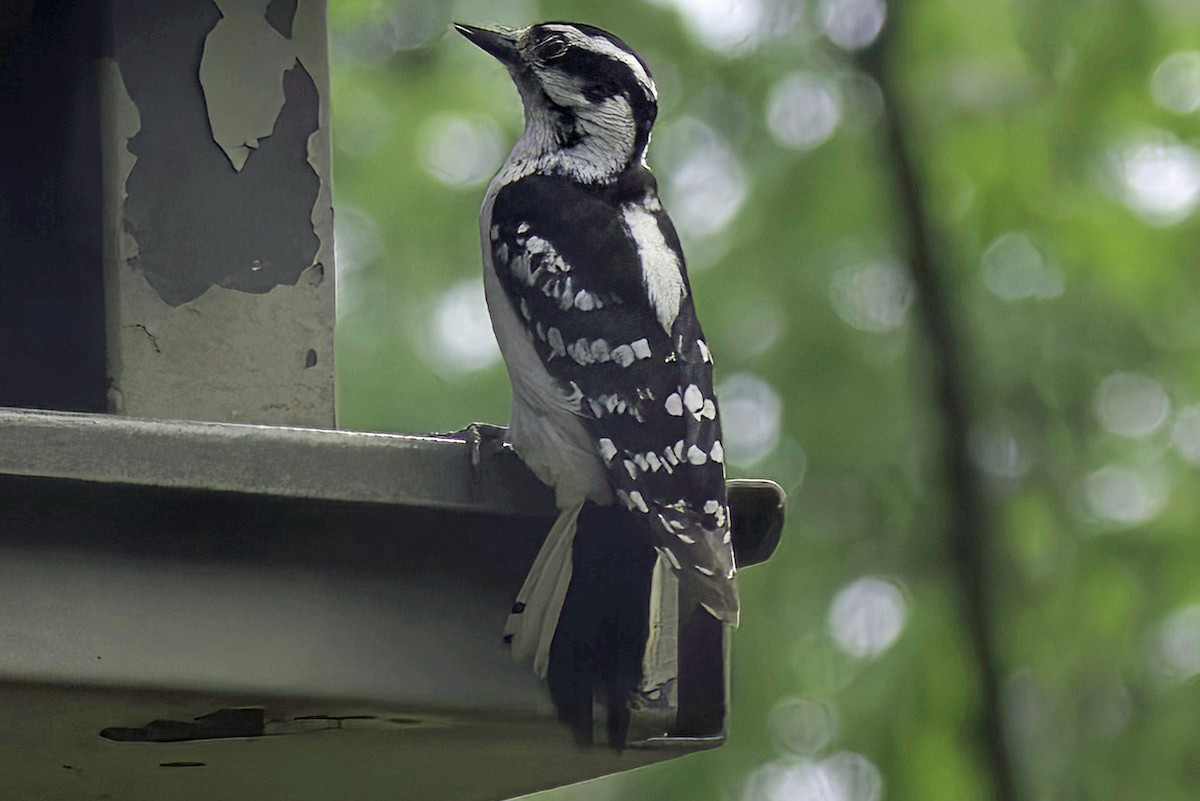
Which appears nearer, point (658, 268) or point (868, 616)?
point (658, 268)

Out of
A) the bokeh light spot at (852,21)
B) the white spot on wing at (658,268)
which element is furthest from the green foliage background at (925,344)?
the white spot on wing at (658,268)

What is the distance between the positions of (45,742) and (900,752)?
4407 mm

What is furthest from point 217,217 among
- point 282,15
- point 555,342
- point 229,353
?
point 555,342

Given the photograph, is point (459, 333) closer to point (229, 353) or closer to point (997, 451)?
point (997, 451)

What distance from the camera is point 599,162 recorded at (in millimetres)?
3189

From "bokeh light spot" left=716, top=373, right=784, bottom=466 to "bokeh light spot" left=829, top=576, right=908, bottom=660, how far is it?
579 millimetres

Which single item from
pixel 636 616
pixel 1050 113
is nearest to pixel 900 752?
pixel 1050 113

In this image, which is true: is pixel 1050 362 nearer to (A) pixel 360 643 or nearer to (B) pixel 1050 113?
(B) pixel 1050 113

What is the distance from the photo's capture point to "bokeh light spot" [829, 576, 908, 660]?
245 inches

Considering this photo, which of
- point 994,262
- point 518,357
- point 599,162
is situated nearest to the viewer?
point 518,357

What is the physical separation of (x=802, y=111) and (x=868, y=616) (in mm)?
1873

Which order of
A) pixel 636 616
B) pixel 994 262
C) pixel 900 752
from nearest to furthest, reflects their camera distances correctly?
1. pixel 636 616
2. pixel 900 752
3. pixel 994 262

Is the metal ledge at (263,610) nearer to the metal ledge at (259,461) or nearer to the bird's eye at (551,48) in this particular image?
the metal ledge at (259,461)

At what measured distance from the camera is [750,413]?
21.0 ft
